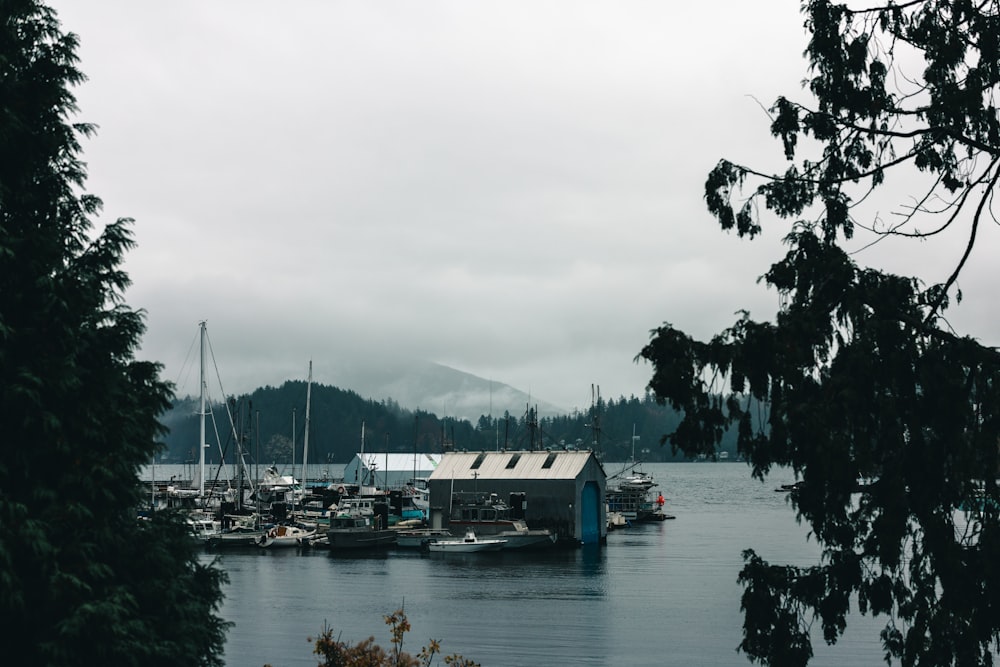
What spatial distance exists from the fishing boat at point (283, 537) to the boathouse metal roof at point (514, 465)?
1363 cm

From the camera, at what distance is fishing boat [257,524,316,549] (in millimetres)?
92125

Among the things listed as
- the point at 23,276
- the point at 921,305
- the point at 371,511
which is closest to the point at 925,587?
the point at 921,305

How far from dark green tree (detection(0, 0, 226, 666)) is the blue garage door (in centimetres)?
7400

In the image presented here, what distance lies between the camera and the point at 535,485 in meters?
87.6

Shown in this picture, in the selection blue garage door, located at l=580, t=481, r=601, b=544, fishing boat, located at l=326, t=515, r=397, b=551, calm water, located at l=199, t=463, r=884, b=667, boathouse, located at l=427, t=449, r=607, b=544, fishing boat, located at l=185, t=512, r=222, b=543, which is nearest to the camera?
calm water, located at l=199, t=463, r=884, b=667

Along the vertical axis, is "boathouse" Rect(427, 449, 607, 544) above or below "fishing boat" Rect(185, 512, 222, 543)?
above

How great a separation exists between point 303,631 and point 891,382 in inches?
1548

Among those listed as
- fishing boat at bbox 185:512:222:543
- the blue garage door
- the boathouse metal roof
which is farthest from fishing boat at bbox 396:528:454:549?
fishing boat at bbox 185:512:222:543

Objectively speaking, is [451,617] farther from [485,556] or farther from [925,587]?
[925,587]

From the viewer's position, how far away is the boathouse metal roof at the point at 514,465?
87.2 meters

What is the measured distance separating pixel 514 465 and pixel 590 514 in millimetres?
8832

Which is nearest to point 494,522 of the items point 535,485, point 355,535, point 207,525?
point 535,485

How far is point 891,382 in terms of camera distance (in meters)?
17.3

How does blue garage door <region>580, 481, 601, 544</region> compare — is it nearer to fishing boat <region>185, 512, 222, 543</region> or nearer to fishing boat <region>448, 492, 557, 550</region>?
fishing boat <region>448, 492, 557, 550</region>
